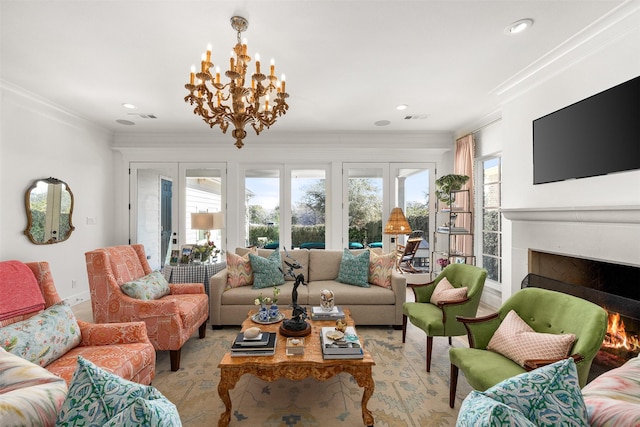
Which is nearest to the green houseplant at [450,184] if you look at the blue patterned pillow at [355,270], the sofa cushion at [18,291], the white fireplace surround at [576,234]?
the white fireplace surround at [576,234]

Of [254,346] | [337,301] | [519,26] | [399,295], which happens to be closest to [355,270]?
[337,301]

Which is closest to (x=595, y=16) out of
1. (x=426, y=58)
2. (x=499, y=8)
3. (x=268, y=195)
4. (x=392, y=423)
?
(x=499, y=8)

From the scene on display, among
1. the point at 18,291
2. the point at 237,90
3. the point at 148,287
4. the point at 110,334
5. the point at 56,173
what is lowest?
the point at 110,334

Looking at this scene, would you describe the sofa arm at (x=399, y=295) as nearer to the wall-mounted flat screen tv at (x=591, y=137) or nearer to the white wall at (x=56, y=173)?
the wall-mounted flat screen tv at (x=591, y=137)

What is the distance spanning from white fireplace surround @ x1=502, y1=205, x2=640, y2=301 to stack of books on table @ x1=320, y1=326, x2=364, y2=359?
6.30 feet

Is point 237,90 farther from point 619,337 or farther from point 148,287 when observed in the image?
point 619,337

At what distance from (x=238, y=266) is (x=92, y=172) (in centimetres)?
310

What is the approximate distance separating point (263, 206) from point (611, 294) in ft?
14.8

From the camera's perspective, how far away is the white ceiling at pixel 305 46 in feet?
6.87

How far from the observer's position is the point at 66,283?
4250mm

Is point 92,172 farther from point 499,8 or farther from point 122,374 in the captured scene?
point 499,8

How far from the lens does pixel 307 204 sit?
546 cm

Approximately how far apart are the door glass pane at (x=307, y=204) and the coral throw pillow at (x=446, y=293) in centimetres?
279

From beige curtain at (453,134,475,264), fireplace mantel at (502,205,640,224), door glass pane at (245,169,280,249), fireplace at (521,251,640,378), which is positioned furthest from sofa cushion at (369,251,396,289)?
door glass pane at (245,169,280,249)
